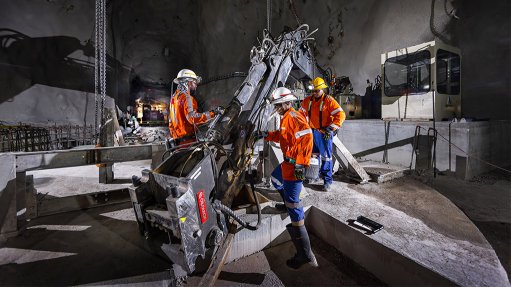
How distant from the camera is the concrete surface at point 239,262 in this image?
218cm

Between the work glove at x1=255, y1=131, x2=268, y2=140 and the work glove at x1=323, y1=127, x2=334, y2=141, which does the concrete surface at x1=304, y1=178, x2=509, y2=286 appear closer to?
Answer: the work glove at x1=323, y1=127, x2=334, y2=141

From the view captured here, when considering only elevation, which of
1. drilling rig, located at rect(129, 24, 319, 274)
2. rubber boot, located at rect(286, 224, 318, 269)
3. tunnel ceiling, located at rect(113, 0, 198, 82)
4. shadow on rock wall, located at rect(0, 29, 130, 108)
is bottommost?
rubber boot, located at rect(286, 224, 318, 269)

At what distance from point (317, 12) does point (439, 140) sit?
29.1 feet

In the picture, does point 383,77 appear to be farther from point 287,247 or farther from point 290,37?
point 287,247

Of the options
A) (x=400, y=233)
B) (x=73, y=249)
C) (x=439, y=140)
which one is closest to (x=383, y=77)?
(x=439, y=140)

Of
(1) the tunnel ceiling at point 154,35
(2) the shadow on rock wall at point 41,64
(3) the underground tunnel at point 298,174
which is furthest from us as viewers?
(1) the tunnel ceiling at point 154,35

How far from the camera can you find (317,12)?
1115 cm

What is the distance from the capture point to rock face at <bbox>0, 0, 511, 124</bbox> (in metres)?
6.38

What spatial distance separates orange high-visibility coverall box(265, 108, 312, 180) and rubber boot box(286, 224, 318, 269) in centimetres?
67

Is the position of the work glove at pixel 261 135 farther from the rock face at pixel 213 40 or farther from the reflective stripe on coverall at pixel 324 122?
the rock face at pixel 213 40

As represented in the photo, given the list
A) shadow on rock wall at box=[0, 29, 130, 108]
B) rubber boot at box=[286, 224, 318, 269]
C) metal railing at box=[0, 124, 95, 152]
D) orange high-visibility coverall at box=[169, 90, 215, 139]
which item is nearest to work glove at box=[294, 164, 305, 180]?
rubber boot at box=[286, 224, 318, 269]

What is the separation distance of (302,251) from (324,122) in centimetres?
265

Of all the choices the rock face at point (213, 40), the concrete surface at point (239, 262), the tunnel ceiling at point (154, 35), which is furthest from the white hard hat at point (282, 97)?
the tunnel ceiling at point (154, 35)

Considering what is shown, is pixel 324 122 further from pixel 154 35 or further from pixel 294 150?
pixel 154 35
